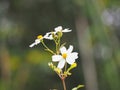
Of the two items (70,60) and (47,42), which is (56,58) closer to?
(70,60)

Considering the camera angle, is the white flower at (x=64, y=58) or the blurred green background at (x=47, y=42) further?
the blurred green background at (x=47, y=42)

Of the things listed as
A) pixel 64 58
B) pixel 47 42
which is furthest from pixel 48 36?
pixel 47 42

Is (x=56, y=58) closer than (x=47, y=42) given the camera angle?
Yes

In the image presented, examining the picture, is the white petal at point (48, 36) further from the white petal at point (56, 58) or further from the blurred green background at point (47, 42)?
the blurred green background at point (47, 42)

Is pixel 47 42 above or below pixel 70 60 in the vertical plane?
above

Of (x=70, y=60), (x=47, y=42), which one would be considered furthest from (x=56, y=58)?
(x=47, y=42)

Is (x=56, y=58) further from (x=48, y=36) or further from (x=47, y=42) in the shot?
(x=47, y=42)

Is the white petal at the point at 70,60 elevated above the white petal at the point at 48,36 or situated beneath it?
situated beneath

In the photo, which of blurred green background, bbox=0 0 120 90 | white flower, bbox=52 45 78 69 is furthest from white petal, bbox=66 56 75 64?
blurred green background, bbox=0 0 120 90

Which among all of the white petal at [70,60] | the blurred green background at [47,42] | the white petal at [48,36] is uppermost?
the blurred green background at [47,42]

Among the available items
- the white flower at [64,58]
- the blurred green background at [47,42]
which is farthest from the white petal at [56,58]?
the blurred green background at [47,42]
